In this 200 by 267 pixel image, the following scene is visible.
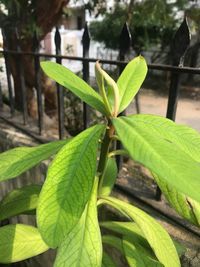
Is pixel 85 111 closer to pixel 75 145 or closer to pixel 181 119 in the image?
pixel 75 145

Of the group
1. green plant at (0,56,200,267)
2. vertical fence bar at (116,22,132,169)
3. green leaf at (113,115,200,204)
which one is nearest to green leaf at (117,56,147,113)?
green plant at (0,56,200,267)

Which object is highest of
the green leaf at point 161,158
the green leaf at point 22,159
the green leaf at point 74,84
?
the green leaf at point 74,84

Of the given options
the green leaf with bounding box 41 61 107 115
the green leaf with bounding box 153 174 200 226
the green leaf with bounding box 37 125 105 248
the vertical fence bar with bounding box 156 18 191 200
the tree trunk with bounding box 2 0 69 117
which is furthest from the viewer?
the tree trunk with bounding box 2 0 69 117

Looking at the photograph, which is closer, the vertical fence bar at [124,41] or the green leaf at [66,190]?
the green leaf at [66,190]

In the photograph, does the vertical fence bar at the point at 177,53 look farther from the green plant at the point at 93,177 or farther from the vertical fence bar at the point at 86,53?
the vertical fence bar at the point at 86,53

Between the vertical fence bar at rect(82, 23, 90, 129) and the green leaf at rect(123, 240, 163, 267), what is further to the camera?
the vertical fence bar at rect(82, 23, 90, 129)

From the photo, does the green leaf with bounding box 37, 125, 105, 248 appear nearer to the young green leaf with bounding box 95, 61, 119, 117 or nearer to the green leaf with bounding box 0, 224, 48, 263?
the young green leaf with bounding box 95, 61, 119, 117

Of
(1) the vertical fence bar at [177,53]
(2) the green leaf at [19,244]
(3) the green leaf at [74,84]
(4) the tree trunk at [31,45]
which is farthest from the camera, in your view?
(4) the tree trunk at [31,45]

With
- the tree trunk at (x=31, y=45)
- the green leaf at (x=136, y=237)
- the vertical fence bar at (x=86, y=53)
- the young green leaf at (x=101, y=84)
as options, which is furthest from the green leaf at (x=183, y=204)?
the tree trunk at (x=31, y=45)
